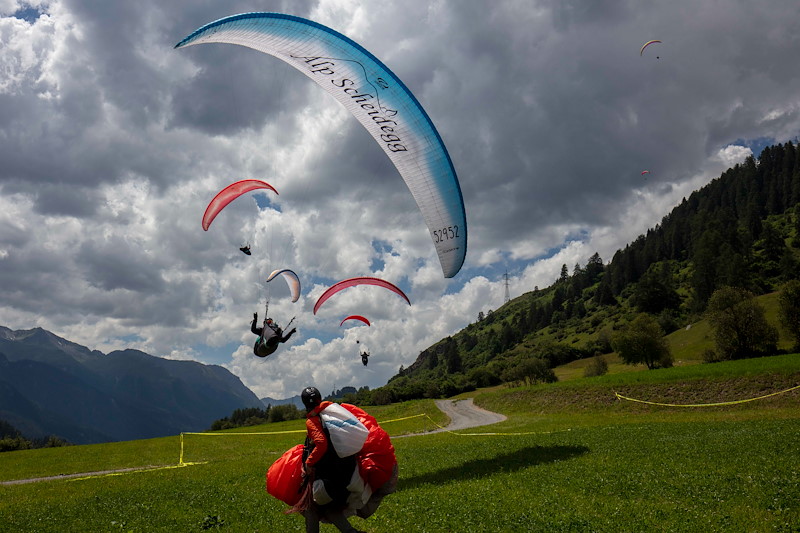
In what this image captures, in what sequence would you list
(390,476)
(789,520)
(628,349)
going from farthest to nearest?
(628,349) → (789,520) → (390,476)

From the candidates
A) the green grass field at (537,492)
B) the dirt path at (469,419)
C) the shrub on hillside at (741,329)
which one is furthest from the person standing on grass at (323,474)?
the shrub on hillside at (741,329)

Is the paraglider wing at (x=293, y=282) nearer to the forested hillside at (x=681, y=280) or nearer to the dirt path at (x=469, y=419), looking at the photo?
the dirt path at (x=469, y=419)

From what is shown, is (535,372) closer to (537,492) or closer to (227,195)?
(227,195)

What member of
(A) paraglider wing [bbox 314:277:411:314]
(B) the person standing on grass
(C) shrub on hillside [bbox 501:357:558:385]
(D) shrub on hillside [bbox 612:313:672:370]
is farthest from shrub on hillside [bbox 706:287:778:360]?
(B) the person standing on grass

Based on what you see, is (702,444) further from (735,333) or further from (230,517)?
(735,333)

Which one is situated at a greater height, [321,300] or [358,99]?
[358,99]

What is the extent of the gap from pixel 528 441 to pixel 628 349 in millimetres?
58651

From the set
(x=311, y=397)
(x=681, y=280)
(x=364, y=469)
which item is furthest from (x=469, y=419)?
(x=681, y=280)

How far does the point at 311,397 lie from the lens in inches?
268

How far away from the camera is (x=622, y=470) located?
12.6 meters

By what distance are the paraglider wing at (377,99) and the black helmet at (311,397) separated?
992cm

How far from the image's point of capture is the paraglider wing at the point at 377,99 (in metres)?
15.1

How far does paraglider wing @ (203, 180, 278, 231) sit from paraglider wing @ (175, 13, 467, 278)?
7.53 m

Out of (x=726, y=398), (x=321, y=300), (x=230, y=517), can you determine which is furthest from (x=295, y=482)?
(x=726, y=398)
